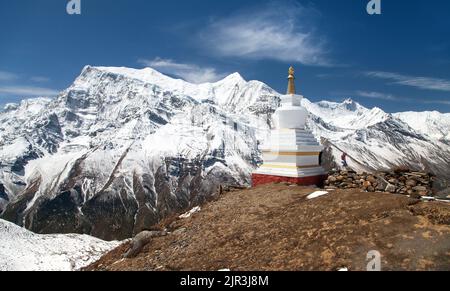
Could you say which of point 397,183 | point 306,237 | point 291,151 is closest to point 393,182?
point 397,183

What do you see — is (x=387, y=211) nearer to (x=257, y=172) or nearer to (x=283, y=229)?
(x=283, y=229)

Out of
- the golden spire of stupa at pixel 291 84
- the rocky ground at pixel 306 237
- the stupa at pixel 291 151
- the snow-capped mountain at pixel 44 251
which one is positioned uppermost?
the golden spire of stupa at pixel 291 84

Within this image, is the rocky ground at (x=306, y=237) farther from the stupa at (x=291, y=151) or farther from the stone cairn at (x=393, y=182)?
the stupa at (x=291, y=151)

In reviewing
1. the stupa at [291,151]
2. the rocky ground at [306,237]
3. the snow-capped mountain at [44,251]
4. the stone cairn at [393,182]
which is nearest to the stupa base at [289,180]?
the stupa at [291,151]

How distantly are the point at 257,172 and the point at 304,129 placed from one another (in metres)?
5.22

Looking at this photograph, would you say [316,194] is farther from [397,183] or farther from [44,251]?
[44,251]

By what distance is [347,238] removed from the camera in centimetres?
1351

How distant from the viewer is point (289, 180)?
88.3 ft

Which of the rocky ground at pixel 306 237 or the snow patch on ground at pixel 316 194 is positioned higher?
the snow patch on ground at pixel 316 194

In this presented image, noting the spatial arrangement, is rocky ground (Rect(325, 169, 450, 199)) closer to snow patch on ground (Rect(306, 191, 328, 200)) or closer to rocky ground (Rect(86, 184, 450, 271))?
snow patch on ground (Rect(306, 191, 328, 200))

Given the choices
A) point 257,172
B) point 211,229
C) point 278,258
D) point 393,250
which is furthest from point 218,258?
point 257,172

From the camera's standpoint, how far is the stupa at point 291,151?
27333mm

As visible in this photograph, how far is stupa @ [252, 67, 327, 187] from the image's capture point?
27333 millimetres

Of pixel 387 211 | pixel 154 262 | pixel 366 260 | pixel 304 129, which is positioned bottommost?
pixel 154 262
